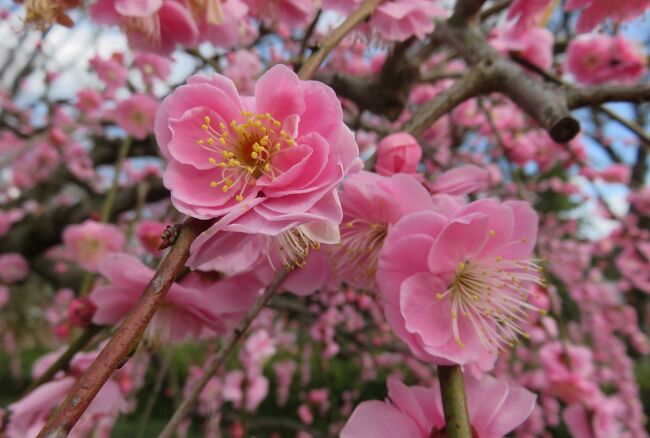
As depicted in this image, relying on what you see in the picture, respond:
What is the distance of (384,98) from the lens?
137 centimetres

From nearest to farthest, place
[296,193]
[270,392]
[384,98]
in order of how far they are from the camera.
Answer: [296,193], [384,98], [270,392]

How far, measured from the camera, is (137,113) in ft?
7.23

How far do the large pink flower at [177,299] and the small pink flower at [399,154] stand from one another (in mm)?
253

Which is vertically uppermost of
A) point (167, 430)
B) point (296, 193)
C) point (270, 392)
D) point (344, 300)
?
point (296, 193)

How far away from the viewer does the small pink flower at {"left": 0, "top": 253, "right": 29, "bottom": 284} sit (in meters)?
3.12

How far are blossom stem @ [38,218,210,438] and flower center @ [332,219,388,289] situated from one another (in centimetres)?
27

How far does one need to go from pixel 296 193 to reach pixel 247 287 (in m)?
0.28

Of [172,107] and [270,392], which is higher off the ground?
[172,107]

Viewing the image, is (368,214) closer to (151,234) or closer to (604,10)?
(151,234)

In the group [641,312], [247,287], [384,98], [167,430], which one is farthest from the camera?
[641,312]

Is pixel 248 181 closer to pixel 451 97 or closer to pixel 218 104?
pixel 218 104

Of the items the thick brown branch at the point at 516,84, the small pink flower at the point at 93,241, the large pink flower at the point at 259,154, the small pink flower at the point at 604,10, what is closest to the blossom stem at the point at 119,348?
the large pink flower at the point at 259,154

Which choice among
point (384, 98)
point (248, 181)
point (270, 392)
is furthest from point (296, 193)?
point (270, 392)

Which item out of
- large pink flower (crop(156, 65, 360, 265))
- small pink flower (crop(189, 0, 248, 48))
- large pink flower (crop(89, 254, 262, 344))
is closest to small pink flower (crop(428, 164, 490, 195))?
large pink flower (crop(156, 65, 360, 265))
